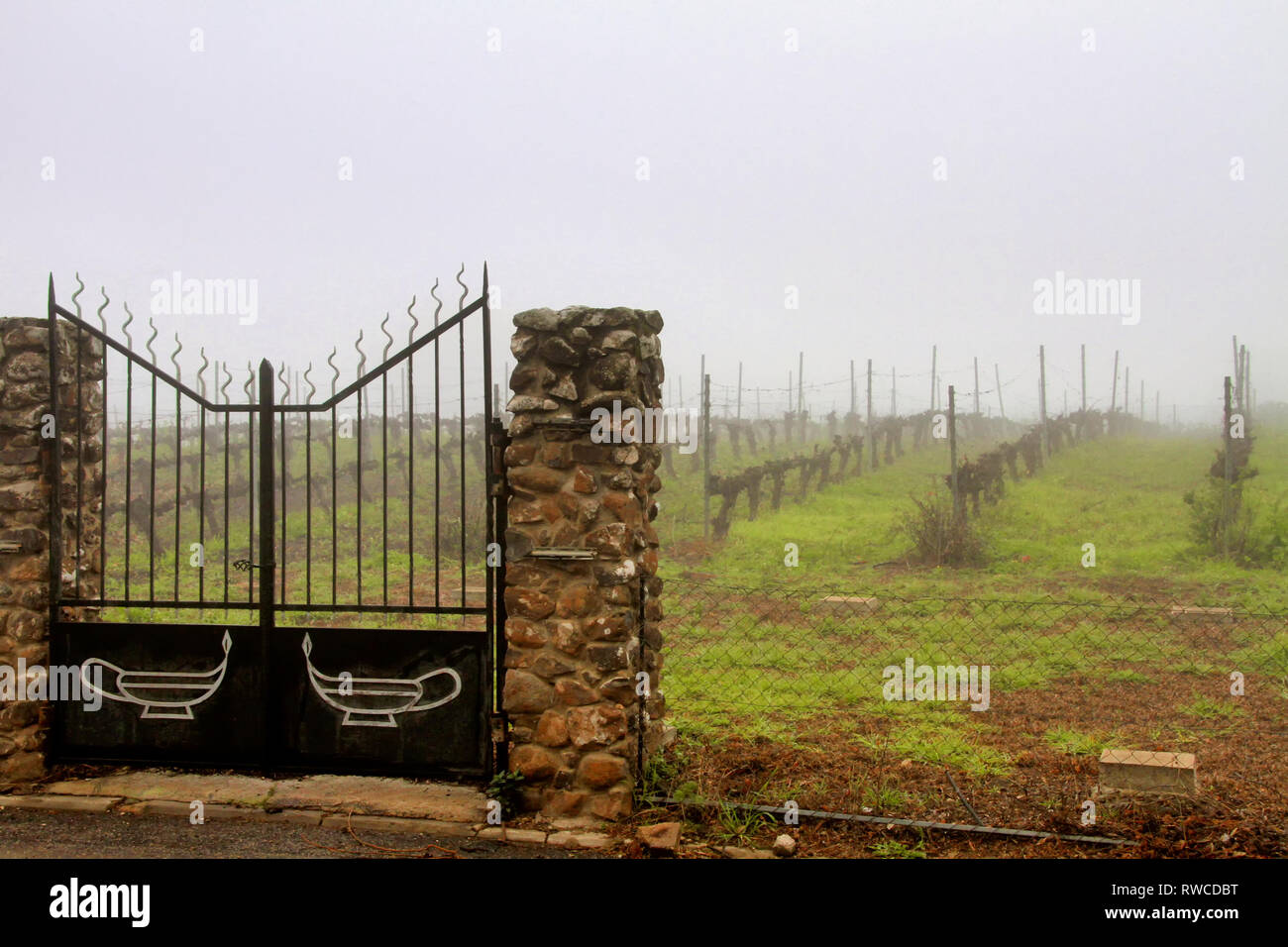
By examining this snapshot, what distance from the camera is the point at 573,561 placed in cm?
505

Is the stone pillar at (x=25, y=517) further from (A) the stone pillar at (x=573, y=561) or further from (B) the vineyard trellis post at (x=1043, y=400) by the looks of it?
(B) the vineyard trellis post at (x=1043, y=400)

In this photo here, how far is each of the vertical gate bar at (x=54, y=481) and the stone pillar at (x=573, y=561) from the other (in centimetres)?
275

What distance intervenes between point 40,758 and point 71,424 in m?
1.96

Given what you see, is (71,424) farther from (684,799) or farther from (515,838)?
(684,799)

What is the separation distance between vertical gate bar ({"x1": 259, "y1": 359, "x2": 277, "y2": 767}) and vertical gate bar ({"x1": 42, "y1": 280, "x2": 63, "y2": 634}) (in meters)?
1.23

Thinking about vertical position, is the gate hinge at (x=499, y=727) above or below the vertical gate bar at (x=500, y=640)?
below

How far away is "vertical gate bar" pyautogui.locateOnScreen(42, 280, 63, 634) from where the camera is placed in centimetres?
564

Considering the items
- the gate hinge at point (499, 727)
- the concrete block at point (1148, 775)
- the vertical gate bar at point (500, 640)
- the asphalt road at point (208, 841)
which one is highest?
the vertical gate bar at point (500, 640)

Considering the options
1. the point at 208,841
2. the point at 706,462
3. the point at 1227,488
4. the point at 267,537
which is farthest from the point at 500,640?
the point at 1227,488

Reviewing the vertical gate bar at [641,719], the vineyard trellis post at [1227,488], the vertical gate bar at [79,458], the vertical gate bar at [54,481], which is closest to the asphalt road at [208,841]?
the vertical gate bar at [641,719]

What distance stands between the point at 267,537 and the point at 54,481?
1.39 meters

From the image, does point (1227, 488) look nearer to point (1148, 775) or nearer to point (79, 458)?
point (1148, 775)

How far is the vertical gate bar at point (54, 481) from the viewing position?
5641 mm
